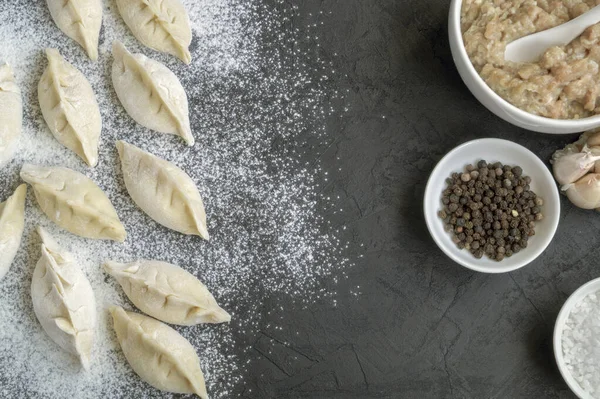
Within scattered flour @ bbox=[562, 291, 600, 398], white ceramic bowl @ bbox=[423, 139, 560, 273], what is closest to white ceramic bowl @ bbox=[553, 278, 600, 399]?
scattered flour @ bbox=[562, 291, 600, 398]

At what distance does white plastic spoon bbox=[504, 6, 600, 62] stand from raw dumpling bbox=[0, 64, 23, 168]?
1644mm

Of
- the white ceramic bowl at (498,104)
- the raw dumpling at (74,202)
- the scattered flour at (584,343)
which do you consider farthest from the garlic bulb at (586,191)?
the raw dumpling at (74,202)

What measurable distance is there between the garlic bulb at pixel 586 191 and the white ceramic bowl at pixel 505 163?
71mm

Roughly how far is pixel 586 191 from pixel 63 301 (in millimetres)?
1781

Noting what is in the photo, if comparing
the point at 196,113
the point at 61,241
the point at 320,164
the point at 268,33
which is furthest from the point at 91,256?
the point at 268,33

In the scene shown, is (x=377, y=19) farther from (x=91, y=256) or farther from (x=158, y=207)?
(x=91, y=256)

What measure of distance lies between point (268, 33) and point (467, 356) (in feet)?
4.42

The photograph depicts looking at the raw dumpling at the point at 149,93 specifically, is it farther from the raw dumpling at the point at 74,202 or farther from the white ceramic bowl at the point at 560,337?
the white ceramic bowl at the point at 560,337

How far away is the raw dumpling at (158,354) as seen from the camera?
2.15m

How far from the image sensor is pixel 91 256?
7.39 ft

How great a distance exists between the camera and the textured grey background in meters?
2.30

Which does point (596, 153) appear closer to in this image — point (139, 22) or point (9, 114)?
point (139, 22)

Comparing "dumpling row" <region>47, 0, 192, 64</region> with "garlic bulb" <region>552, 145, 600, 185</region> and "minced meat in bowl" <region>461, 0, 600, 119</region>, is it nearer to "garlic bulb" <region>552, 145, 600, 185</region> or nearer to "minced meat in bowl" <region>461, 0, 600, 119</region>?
"minced meat in bowl" <region>461, 0, 600, 119</region>

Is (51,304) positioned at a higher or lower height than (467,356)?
higher
